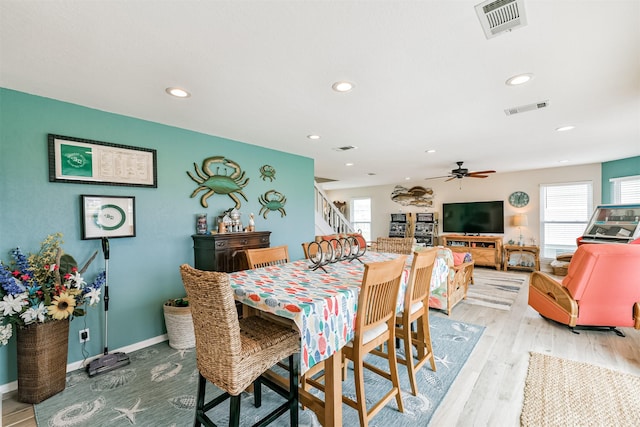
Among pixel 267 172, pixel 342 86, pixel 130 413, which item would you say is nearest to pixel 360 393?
pixel 130 413

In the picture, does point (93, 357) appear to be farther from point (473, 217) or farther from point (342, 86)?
point (473, 217)

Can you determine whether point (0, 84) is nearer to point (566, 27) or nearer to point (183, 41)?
point (183, 41)

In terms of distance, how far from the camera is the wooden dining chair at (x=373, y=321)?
1634 millimetres

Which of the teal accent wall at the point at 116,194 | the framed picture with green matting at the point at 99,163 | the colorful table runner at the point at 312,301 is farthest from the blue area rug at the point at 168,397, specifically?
the framed picture with green matting at the point at 99,163

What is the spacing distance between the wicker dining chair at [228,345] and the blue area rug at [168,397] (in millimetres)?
434

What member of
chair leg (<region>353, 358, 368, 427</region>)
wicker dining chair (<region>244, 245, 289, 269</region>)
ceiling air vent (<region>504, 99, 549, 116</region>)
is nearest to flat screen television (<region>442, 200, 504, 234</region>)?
ceiling air vent (<region>504, 99, 549, 116</region>)

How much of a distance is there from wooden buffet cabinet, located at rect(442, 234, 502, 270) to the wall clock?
891mm

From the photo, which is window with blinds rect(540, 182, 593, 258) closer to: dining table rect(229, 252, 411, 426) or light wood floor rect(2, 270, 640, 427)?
light wood floor rect(2, 270, 640, 427)

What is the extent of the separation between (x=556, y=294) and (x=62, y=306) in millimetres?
4863

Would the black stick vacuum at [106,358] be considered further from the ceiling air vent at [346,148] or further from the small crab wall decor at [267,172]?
the ceiling air vent at [346,148]

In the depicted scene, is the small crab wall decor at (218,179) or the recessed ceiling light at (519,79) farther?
the small crab wall decor at (218,179)

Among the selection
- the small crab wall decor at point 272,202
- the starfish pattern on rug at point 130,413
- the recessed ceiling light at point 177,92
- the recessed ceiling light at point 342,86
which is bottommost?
the starfish pattern on rug at point 130,413

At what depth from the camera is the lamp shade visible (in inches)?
257

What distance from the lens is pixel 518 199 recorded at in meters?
6.79
